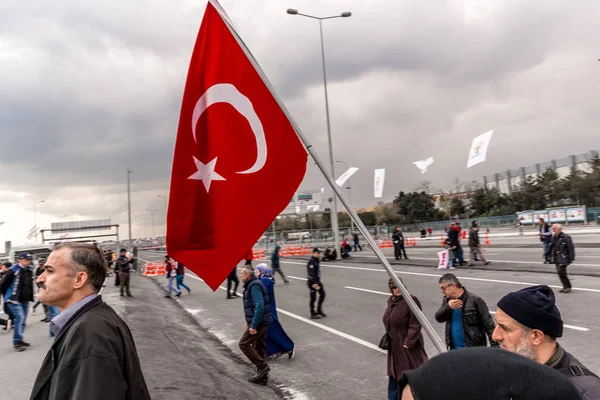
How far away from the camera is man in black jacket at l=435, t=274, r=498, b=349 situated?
15.1 feet

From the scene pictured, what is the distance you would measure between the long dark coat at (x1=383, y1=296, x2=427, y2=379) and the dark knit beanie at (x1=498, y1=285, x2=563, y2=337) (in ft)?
9.47

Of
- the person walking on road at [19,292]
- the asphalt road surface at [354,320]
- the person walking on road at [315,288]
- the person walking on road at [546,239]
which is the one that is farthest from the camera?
the person walking on road at [546,239]

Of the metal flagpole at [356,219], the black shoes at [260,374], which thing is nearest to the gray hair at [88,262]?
the metal flagpole at [356,219]

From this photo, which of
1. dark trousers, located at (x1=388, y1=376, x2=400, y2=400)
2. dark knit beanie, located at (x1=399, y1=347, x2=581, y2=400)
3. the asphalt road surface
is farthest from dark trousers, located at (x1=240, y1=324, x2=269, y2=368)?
dark knit beanie, located at (x1=399, y1=347, x2=581, y2=400)

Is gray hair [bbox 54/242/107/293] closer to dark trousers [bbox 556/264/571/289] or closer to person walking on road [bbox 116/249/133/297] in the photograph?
dark trousers [bbox 556/264/571/289]

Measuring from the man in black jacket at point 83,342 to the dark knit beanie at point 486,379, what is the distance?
1417 millimetres

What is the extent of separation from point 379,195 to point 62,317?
29.7 meters

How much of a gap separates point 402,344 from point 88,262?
12.7 ft

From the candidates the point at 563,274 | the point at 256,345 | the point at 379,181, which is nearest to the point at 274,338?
the point at 256,345

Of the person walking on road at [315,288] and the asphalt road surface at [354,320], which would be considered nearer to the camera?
the asphalt road surface at [354,320]

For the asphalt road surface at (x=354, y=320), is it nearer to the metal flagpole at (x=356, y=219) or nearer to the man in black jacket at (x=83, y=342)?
the metal flagpole at (x=356, y=219)

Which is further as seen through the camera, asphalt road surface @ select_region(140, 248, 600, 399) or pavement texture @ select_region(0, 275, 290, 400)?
asphalt road surface @ select_region(140, 248, 600, 399)

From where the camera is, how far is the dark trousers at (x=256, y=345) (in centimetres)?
681

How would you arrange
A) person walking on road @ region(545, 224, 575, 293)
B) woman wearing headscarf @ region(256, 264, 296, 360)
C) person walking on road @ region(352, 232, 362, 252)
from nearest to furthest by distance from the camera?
1. woman wearing headscarf @ region(256, 264, 296, 360)
2. person walking on road @ region(545, 224, 575, 293)
3. person walking on road @ region(352, 232, 362, 252)
